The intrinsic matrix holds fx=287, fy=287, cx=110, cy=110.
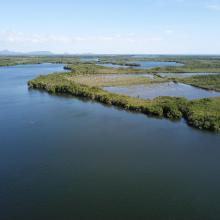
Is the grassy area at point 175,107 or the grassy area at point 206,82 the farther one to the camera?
the grassy area at point 206,82

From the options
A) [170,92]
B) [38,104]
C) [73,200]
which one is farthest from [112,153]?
[170,92]

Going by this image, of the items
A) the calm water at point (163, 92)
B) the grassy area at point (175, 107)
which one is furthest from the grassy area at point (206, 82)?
the grassy area at point (175, 107)

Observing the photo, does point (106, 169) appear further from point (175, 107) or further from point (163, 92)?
point (163, 92)

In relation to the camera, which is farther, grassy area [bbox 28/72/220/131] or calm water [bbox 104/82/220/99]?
calm water [bbox 104/82/220/99]

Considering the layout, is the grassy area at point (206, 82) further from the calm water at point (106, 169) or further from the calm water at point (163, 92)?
the calm water at point (106, 169)

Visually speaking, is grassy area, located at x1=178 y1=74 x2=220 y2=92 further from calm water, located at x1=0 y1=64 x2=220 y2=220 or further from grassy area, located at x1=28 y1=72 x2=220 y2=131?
calm water, located at x1=0 y1=64 x2=220 y2=220

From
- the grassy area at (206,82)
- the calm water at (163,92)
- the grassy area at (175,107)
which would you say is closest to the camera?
the grassy area at (175,107)

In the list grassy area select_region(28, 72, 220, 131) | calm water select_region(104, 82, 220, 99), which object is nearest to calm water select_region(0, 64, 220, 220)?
grassy area select_region(28, 72, 220, 131)

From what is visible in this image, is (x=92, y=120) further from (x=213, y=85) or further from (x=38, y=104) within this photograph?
(x=213, y=85)
